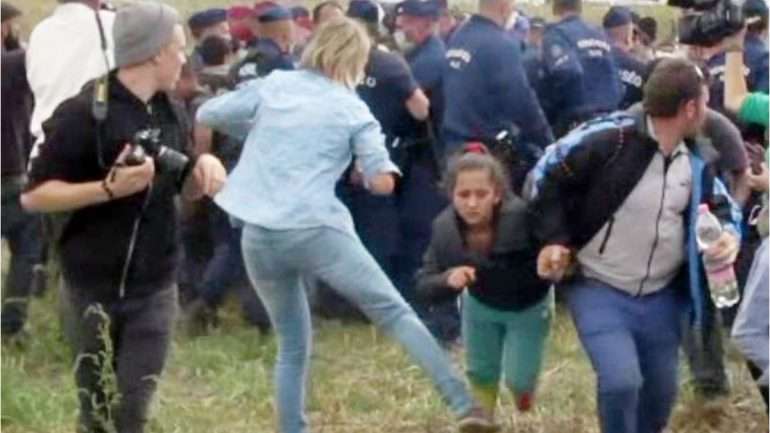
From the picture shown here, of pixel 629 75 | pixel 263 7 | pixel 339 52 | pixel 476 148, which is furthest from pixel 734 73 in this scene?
pixel 263 7

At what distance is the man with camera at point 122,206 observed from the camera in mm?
6629

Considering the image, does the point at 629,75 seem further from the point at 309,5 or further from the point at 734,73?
the point at 309,5

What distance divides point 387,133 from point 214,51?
6.44 ft

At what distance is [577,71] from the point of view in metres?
11.6

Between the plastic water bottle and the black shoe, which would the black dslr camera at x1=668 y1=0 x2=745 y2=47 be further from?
the black shoe

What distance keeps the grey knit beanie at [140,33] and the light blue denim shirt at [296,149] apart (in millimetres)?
1302

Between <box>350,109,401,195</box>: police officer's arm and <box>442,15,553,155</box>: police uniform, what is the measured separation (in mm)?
2962

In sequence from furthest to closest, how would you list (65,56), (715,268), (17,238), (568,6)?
(568,6) < (17,238) < (65,56) < (715,268)

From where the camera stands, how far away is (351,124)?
320 inches

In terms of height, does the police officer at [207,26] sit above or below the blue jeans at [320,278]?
below

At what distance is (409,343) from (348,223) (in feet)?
1.79

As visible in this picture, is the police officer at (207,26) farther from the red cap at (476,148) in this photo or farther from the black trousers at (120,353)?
the black trousers at (120,353)

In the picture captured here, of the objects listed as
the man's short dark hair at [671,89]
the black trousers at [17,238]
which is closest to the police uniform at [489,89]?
the black trousers at [17,238]

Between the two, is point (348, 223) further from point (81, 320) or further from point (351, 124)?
point (81, 320)
